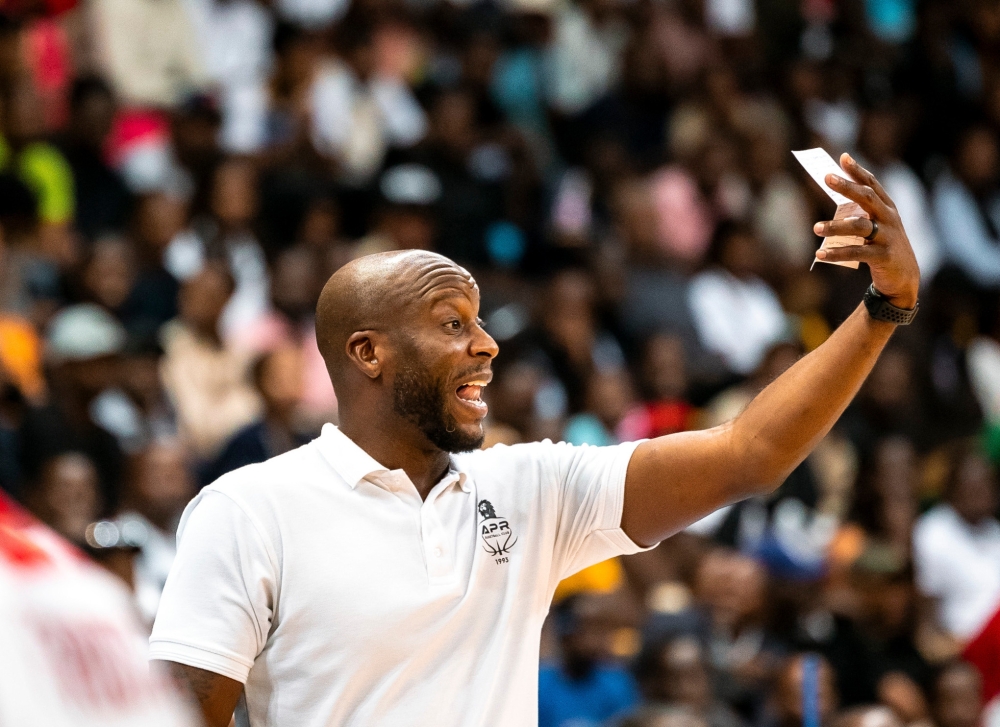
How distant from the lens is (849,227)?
8.30ft

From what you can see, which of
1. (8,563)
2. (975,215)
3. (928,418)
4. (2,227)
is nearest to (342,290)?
(8,563)

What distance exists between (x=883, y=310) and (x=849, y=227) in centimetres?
18

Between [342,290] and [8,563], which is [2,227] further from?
[8,563]

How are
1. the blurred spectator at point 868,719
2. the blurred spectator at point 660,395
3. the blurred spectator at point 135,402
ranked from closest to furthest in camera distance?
the blurred spectator at point 868,719 < the blurred spectator at point 135,402 < the blurred spectator at point 660,395

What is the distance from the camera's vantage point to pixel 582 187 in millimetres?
8969

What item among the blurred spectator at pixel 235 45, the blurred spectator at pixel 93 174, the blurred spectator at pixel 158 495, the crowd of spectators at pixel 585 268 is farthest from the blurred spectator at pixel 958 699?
the blurred spectator at pixel 235 45

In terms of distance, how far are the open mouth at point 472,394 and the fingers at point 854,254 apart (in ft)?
2.28

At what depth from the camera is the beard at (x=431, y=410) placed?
2771mm

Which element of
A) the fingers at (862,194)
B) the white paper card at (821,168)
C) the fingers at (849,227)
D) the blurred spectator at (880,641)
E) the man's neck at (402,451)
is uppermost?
the white paper card at (821,168)

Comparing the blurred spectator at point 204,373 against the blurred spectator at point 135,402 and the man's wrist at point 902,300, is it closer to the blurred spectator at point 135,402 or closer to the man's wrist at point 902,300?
the blurred spectator at point 135,402

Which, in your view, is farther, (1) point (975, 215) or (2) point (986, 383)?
(1) point (975, 215)

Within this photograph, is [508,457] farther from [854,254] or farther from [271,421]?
[271,421]

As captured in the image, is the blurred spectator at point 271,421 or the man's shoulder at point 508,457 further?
the blurred spectator at point 271,421

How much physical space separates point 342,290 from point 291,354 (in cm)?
382
